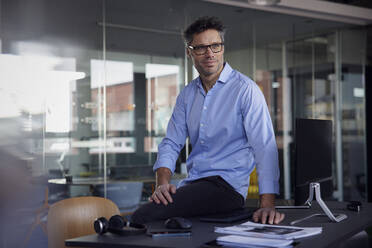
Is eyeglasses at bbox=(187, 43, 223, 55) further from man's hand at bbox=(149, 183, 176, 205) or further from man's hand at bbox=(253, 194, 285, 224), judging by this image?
man's hand at bbox=(253, 194, 285, 224)

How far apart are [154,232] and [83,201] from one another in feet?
3.00

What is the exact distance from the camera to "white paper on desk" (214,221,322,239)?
172cm

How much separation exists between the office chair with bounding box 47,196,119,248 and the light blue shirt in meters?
0.41

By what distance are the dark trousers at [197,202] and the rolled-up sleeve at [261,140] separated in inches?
6.2

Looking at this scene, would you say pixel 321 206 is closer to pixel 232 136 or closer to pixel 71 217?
pixel 232 136

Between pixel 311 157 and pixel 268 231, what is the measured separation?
69 centimetres

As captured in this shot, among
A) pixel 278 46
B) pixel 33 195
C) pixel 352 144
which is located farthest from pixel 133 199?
pixel 352 144

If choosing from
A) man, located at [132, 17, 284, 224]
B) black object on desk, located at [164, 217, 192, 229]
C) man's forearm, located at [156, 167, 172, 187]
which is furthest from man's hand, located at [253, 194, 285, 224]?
man's forearm, located at [156, 167, 172, 187]

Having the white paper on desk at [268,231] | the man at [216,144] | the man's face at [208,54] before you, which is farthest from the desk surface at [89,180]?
the white paper on desk at [268,231]

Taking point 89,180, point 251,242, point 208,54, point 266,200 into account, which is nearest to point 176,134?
point 208,54

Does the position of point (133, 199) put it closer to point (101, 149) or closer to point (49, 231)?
point (101, 149)

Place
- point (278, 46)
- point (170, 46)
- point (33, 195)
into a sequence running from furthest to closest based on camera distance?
point (278, 46)
point (170, 46)
point (33, 195)

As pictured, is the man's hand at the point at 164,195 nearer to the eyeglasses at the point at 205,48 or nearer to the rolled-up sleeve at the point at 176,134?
the rolled-up sleeve at the point at 176,134

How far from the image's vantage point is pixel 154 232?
5.98 feet
